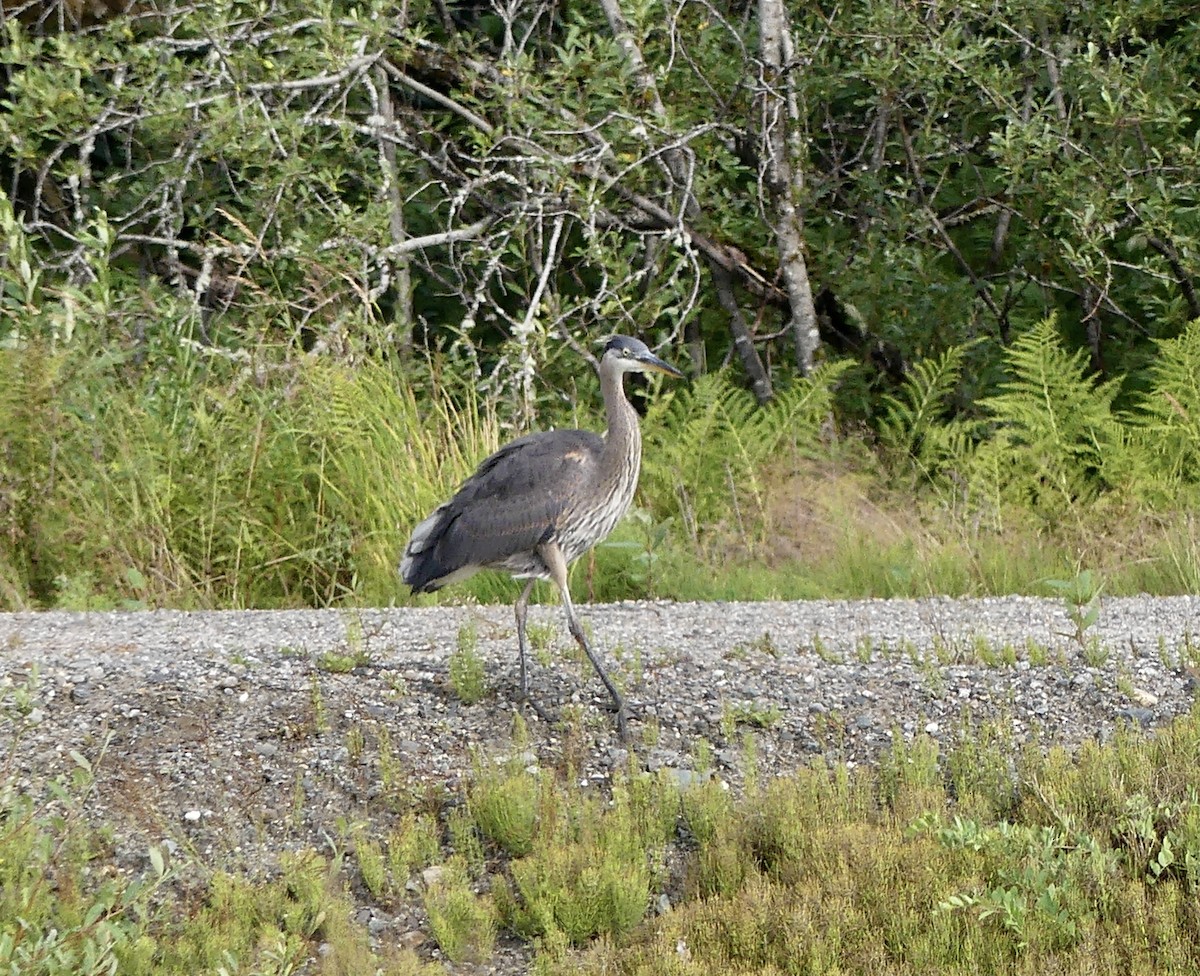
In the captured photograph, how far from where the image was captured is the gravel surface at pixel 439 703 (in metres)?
5.30

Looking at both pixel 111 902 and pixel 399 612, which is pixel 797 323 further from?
pixel 111 902


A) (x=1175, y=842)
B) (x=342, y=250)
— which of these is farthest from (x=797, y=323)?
(x=1175, y=842)

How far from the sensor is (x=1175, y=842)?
4.77 m

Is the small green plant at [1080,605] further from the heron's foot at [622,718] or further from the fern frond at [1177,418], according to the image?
the fern frond at [1177,418]

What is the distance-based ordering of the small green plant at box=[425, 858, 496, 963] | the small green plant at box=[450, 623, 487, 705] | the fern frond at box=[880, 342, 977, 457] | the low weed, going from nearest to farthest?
the low weed → the small green plant at box=[425, 858, 496, 963] → the small green plant at box=[450, 623, 487, 705] → the fern frond at box=[880, 342, 977, 457]

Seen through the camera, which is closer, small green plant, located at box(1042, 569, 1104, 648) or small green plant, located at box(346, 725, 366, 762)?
small green plant, located at box(346, 725, 366, 762)

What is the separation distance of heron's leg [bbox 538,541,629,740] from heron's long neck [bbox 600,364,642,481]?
427mm

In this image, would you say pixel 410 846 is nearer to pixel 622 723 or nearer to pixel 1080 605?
pixel 622 723

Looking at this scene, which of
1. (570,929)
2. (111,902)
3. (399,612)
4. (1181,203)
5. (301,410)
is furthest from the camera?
(1181,203)

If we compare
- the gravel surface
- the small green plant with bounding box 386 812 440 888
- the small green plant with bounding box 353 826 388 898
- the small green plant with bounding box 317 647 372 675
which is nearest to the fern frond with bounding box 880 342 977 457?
the gravel surface

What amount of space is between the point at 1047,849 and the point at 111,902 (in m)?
2.53

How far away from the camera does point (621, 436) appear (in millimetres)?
7008

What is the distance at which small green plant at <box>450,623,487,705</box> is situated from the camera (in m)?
6.04

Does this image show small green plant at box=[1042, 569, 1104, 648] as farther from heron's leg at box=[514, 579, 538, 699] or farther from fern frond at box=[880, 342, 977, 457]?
fern frond at box=[880, 342, 977, 457]
